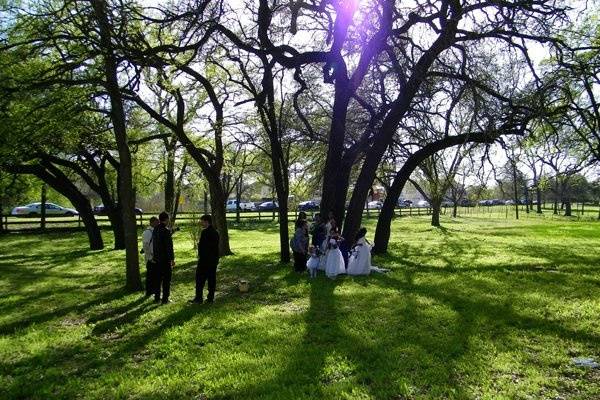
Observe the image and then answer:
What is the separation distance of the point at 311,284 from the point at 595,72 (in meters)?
10.9

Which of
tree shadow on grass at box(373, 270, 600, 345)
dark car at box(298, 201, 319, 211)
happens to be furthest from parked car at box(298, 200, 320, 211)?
tree shadow on grass at box(373, 270, 600, 345)

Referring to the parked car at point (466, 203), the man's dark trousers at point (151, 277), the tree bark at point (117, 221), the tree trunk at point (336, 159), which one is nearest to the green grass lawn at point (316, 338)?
the man's dark trousers at point (151, 277)

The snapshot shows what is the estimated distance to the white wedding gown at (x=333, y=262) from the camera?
12.7 meters

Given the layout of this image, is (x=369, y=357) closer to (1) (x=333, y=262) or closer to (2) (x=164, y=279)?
(2) (x=164, y=279)

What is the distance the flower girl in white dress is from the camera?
12719mm

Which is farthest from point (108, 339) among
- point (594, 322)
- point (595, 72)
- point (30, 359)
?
point (595, 72)

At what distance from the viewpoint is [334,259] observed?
1277cm

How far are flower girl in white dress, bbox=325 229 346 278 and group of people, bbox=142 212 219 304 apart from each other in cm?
355

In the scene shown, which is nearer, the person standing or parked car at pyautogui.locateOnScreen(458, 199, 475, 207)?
the person standing

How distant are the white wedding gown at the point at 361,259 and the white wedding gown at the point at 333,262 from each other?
422mm

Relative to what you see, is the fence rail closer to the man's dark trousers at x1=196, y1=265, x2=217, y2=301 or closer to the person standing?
the person standing

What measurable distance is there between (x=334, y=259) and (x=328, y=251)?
1.34 ft

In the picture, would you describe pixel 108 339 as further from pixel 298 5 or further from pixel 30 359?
pixel 298 5

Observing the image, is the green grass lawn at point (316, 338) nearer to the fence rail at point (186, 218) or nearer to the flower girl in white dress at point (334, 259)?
the flower girl in white dress at point (334, 259)
